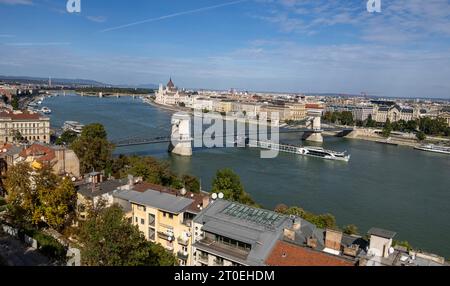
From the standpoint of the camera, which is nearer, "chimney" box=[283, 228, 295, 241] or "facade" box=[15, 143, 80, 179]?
"chimney" box=[283, 228, 295, 241]

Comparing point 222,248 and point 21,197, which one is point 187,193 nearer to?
point 222,248

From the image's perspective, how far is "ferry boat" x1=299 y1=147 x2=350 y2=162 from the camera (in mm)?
17609

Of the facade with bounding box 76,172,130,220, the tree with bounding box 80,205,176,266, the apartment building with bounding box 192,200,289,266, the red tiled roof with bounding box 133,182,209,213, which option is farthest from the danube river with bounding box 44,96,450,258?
the tree with bounding box 80,205,176,266

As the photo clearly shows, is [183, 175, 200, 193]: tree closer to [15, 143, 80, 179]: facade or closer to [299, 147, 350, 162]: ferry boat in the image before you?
[15, 143, 80, 179]: facade

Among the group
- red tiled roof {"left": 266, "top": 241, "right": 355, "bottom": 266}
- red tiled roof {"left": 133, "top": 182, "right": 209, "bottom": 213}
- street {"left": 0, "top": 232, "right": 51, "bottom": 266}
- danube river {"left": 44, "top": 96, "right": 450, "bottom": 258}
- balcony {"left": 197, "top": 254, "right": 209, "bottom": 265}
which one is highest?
red tiled roof {"left": 133, "top": 182, "right": 209, "bottom": 213}

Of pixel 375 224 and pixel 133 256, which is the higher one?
pixel 133 256

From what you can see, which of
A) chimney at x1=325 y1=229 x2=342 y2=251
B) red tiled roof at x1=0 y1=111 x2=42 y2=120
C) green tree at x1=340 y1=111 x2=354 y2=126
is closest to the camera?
chimney at x1=325 y1=229 x2=342 y2=251

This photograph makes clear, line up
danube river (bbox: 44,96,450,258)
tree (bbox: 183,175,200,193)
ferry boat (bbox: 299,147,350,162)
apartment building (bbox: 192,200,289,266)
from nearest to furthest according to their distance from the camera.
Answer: apartment building (bbox: 192,200,289,266) → danube river (bbox: 44,96,450,258) → tree (bbox: 183,175,200,193) → ferry boat (bbox: 299,147,350,162)

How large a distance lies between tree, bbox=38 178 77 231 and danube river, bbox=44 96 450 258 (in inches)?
197

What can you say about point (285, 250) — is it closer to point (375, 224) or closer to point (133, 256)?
point (133, 256)

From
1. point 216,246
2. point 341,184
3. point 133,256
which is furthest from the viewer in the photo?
point 341,184
